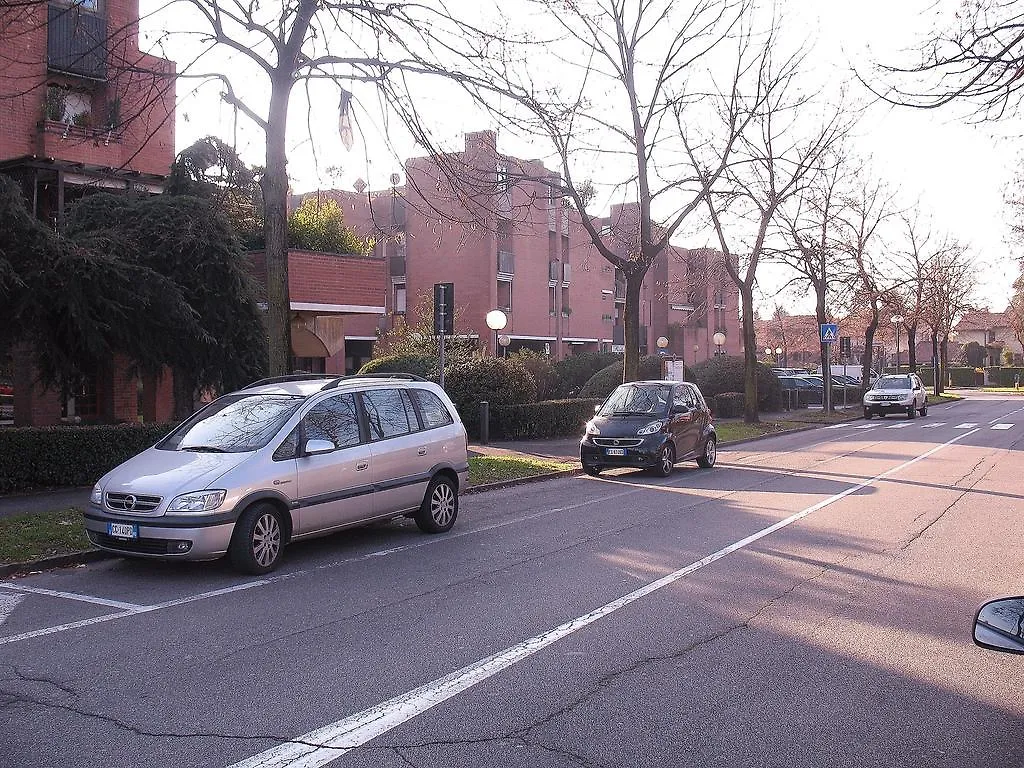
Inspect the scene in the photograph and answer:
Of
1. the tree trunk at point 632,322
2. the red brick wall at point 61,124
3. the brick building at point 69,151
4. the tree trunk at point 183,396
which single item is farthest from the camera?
the tree trunk at point 632,322

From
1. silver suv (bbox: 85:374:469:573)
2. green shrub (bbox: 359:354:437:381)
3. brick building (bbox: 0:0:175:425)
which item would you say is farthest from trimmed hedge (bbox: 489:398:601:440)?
silver suv (bbox: 85:374:469:573)

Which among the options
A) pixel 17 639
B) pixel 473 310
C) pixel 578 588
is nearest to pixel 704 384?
pixel 473 310

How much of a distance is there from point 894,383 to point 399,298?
80.3ft

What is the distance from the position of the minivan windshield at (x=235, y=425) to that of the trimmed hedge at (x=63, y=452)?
4747 mm

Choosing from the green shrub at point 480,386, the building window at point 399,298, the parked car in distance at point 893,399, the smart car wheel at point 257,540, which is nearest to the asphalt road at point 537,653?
the smart car wheel at point 257,540

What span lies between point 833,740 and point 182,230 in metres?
14.0

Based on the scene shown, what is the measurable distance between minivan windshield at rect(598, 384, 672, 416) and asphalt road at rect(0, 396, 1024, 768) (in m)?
6.02

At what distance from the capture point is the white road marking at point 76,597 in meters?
7.02

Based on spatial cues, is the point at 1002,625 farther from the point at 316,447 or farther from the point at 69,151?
the point at 69,151

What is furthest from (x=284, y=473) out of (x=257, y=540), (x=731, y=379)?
(x=731, y=379)

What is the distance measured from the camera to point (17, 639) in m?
6.11

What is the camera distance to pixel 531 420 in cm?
2270

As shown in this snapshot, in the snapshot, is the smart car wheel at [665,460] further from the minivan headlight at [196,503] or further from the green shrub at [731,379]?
the green shrub at [731,379]

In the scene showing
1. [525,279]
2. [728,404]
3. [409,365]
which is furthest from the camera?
[525,279]
